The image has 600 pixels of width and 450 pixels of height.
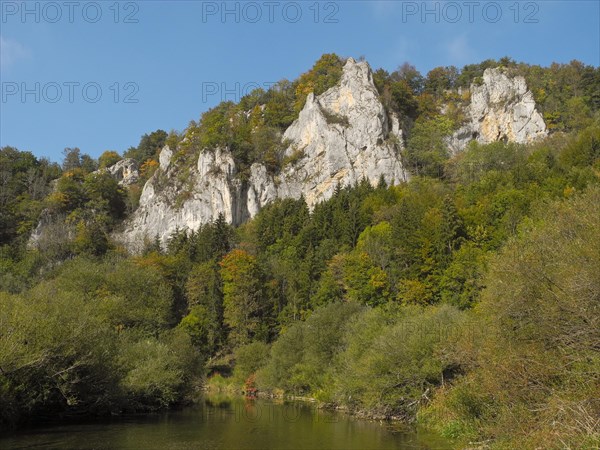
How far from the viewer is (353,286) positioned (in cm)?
6338

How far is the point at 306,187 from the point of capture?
110062 mm

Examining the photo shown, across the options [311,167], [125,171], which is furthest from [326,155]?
[125,171]

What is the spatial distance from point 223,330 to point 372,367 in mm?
42732

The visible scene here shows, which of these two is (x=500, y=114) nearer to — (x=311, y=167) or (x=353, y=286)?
(x=311, y=167)

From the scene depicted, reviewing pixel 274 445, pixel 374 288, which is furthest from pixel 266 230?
pixel 274 445

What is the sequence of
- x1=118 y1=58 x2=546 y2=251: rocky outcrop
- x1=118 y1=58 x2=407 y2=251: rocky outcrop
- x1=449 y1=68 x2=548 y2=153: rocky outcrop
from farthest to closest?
x1=449 y1=68 x2=548 y2=153: rocky outcrop < x1=118 y1=58 x2=546 y2=251: rocky outcrop < x1=118 y1=58 x2=407 y2=251: rocky outcrop

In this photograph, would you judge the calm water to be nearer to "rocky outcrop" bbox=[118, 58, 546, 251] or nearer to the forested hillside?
the forested hillside

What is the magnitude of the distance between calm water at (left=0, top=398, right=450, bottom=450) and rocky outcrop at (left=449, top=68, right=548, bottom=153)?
298 ft

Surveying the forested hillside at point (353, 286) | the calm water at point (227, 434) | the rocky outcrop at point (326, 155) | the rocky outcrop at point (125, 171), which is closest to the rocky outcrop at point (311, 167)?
the rocky outcrop at point (326, 155)

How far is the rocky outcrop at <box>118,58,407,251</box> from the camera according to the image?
351ft

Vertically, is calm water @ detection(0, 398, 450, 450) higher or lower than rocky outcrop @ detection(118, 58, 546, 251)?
lower

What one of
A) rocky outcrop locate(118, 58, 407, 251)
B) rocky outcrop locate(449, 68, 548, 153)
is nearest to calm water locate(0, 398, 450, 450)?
rocky outcrop locate(118, 58, 407, 251)

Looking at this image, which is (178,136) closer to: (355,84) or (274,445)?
(355,84)

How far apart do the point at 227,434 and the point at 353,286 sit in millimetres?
36245
